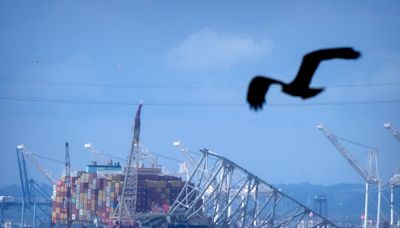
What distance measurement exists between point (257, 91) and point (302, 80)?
12.5 inches

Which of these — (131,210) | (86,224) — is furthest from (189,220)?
(86,224)

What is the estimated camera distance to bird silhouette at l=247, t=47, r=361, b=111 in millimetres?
4652

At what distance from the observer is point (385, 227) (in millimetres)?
119188

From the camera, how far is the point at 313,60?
15.7ft

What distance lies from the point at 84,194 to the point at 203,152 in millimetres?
49365

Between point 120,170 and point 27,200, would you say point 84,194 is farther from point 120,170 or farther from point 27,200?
point 27,200

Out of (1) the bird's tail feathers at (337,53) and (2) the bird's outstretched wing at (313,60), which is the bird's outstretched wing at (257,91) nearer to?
(2) the bird's outstretched wing at (313,60)

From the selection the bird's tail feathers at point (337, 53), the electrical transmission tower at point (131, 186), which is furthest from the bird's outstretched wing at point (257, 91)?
the electrical transmission tower at point (131, 186)

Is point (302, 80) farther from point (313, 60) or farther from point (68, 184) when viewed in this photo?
point (68, 184)

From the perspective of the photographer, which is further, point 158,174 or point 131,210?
point 158,174

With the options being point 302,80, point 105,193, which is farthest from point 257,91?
point 105,193

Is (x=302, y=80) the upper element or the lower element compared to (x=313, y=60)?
lower

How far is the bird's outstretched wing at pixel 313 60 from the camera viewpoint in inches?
185

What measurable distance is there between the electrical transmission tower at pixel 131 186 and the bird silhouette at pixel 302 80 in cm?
8497
